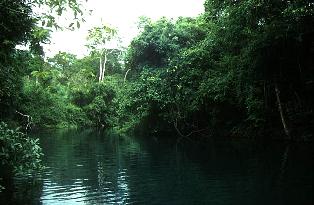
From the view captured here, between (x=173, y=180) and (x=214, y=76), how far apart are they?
65.1ft

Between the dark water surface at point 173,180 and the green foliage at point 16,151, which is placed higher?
the green foliage at point 16,151

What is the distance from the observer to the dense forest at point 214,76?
21125mm

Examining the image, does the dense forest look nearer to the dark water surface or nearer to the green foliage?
the green foliage

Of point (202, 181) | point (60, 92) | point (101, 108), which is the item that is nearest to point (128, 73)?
point (101, 108)

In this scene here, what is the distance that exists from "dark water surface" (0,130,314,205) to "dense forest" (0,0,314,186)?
1858 mm

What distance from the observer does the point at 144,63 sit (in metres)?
43.1

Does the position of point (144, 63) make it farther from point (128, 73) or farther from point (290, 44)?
point (290, 44)

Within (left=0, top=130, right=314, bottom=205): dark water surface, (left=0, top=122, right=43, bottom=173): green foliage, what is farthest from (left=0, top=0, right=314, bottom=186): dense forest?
(left=0, top=130, right=314, bottom=205): dark water surface

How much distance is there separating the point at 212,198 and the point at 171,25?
31.6 meters

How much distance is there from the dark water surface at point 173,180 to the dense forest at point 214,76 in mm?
1858

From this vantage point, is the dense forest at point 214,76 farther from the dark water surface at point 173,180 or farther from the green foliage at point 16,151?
the dark water surface at point 173,180

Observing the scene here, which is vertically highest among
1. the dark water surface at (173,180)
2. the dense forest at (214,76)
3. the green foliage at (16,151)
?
the dense forest at (214,76)

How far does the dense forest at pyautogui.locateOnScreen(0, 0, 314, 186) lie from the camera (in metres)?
21.1

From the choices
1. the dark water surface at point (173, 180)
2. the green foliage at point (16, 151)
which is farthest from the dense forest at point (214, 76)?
the dark water surface at point (173, 180)
